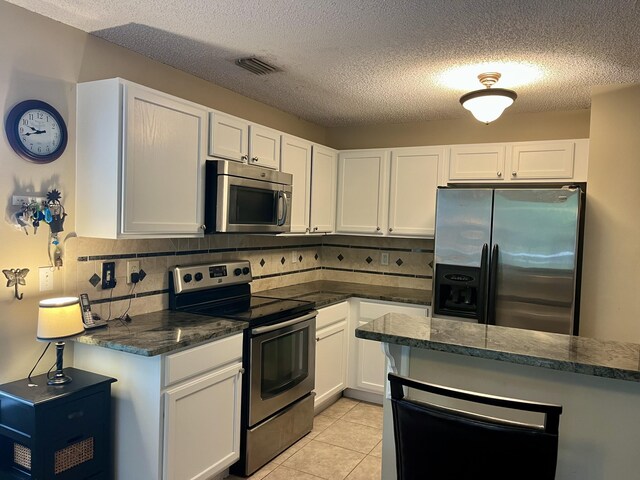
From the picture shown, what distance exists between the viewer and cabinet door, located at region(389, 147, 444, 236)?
12.4 ft

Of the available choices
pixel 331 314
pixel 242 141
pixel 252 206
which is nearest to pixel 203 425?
pixel 252 206

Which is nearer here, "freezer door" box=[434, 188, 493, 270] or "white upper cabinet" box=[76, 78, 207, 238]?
"white upper cabinet" box=[76, 78, 207, 238]

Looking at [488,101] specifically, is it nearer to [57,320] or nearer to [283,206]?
[283,206]

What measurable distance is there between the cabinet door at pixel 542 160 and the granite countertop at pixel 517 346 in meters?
1.99

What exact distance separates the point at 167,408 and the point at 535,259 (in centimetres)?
233

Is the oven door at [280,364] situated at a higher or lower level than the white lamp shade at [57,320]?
lower

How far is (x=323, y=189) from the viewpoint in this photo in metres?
3.94

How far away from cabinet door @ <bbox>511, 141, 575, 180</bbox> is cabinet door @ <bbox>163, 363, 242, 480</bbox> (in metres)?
2.51


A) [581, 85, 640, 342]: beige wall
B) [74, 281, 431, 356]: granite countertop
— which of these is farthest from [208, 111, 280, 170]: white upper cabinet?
[581, 85, 640, 342]: beige wall

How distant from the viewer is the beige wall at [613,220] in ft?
9.56

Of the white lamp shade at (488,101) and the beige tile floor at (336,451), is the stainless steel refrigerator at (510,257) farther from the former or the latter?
the beige tile floor at (336,451)

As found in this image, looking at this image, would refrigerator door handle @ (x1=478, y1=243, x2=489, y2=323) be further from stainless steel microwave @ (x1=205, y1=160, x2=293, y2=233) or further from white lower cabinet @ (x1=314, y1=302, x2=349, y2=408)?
stainless steel microwave @ (x1=205, y1=160, x2=293, y2=233)

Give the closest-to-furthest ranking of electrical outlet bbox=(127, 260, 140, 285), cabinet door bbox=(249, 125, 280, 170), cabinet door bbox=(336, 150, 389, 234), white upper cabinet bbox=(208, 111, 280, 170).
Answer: electrical outlet bbox=(127, 260, 140, 285), white upper cabinet bbox=(208, 111, 280, 170), cabinet door bbox=(249, 125, 280, 170), cabinet door bbox=(336, 150, 389, 234)

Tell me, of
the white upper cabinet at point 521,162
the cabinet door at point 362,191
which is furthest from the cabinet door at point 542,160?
the cabinet door at point 362,191
